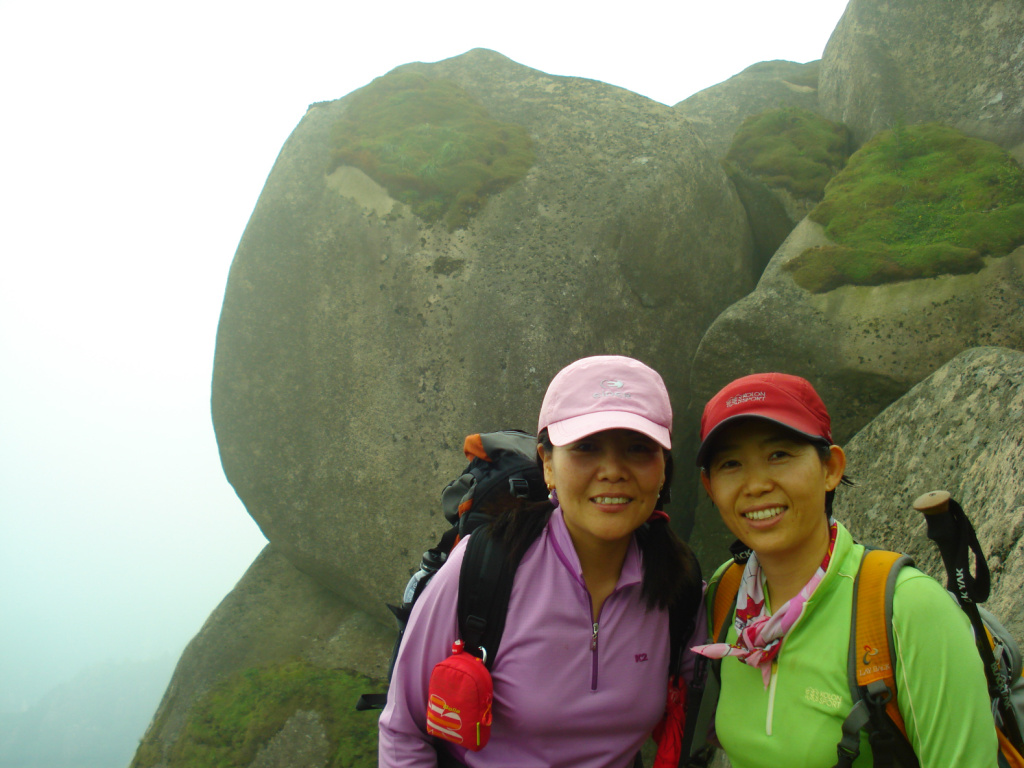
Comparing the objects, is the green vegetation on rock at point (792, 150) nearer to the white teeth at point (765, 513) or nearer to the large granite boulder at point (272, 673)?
the large granite boulder at point (272, 673)

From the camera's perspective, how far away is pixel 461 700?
90.4 inches

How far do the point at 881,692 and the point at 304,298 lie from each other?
722cm

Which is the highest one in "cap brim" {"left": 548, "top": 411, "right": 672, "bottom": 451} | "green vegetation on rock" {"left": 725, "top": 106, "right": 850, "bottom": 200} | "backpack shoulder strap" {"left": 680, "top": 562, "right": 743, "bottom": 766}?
"green vegetation on rock" {"left": 725, "top": 106, "right": 850, "bottom": 200}

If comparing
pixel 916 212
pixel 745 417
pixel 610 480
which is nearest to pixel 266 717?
pixel 610 480

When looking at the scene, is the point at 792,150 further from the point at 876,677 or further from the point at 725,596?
the point at 876,677

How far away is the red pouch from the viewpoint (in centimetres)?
230

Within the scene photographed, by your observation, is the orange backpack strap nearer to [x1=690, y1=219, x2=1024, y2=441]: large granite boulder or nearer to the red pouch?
the red pouch

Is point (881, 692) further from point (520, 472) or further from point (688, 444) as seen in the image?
point (688, 444)

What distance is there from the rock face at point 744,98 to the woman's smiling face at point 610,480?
846cm

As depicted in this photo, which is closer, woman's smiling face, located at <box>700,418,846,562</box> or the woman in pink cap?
woman's smiling face, located at <box>700,418,846,562</box>

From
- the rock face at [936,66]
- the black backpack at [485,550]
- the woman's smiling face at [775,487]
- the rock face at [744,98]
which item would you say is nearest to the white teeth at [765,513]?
the woman's smiling face at [775,487]

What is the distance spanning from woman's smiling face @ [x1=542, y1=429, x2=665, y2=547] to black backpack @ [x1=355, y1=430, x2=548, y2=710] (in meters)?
0.33

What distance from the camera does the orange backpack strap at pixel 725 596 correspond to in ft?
8.62

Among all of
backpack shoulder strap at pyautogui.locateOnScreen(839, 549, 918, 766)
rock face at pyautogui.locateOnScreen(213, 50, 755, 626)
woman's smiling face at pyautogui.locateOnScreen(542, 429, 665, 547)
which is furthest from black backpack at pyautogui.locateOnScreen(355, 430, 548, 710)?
rock face at pyautogui.locateOnScreen(213, 50, 755, 626)
